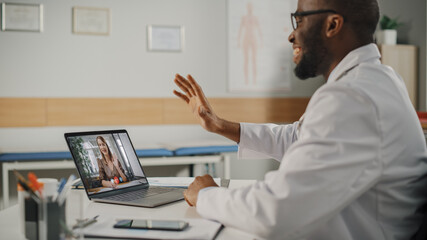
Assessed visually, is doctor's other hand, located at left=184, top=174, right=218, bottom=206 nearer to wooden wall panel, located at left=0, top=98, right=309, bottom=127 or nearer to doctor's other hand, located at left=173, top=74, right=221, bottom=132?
doctor's other hand, located at left=173, top=74, right=221, bottom=132

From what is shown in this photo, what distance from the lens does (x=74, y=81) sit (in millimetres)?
4434

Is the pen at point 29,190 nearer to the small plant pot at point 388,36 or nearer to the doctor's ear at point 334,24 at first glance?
the doctor's ear at point 334,24

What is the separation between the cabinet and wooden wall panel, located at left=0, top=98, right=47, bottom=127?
383 cm

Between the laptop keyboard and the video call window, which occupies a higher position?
the video call window

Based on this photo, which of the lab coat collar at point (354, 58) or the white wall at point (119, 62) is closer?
the lab coat collar at point (354, 58)

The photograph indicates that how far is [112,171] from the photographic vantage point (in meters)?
1.52

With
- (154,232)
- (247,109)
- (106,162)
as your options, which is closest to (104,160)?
(106,162)

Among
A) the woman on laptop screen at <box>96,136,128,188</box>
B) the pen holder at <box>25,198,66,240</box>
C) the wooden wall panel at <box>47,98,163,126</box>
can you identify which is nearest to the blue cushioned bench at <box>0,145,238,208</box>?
the wooden wall panel at <box>47,98,163,126</box>

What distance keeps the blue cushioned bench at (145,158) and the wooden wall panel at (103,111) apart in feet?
2.28

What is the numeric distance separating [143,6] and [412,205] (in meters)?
4.07

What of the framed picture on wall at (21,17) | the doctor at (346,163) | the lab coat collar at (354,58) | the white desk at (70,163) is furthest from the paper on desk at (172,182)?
the framed picture on wall at (21,17)

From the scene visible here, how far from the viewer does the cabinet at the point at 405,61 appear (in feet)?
15.8

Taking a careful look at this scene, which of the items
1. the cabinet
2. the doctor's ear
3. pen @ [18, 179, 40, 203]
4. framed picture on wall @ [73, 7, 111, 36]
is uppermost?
framed picture on wall @ [73, 7, 111, 36]

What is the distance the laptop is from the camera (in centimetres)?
143
